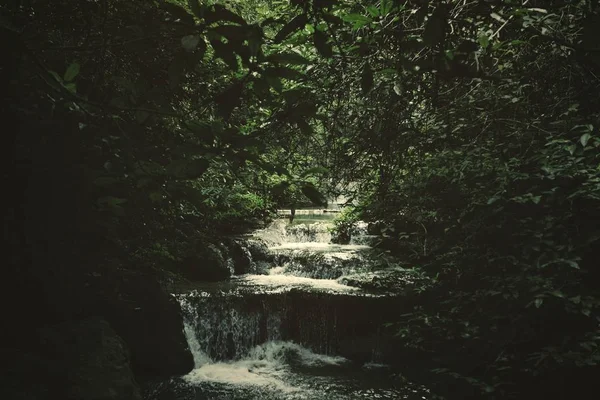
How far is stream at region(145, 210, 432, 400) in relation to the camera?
6898 mm

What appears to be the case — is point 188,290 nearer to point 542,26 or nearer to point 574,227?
point 574,227

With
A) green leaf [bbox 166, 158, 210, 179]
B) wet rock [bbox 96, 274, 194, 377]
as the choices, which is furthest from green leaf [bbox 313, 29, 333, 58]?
wet rock [bbox 96, 274, 194, 377]

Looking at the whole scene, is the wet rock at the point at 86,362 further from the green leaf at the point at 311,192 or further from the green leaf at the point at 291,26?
the green leaf at the point at 291,26

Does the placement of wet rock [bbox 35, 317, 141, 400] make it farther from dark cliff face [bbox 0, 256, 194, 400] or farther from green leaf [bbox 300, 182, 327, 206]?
green leaf [bbox 300, 182, 327, 206]

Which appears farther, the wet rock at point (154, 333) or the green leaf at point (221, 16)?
the wet rock at point (154, 333)

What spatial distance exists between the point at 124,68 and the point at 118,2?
59cm

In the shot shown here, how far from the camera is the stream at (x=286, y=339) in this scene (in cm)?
690

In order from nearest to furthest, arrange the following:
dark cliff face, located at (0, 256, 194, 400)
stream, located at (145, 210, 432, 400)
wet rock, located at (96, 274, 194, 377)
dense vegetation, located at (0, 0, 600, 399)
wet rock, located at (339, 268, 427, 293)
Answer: dense vegetation, located at (0, 0, 600, 399), dark cliff face, located at (0, 256, 194, 400), wet rock, located at (96, 274, 194, 377), stream, located at (145, 210, 432, 400), wet rock, located at (339, 268, 427, 293)

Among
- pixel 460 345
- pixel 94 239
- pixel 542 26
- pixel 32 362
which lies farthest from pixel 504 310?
pixel 32 362

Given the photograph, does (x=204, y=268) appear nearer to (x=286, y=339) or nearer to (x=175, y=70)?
(x=286, y=339)

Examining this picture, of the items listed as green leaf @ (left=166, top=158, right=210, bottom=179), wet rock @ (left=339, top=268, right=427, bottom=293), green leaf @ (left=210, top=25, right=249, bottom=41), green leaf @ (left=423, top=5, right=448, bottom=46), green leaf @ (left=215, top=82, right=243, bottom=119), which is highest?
green leaf @ (left=423, top=5, right=448, bottom=46)

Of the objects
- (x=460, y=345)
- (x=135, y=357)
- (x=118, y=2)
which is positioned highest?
(x=118, y=2)

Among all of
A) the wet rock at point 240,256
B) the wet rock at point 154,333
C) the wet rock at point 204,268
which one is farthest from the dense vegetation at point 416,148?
the wet rock at point 240,256

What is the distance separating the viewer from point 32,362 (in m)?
3.04
